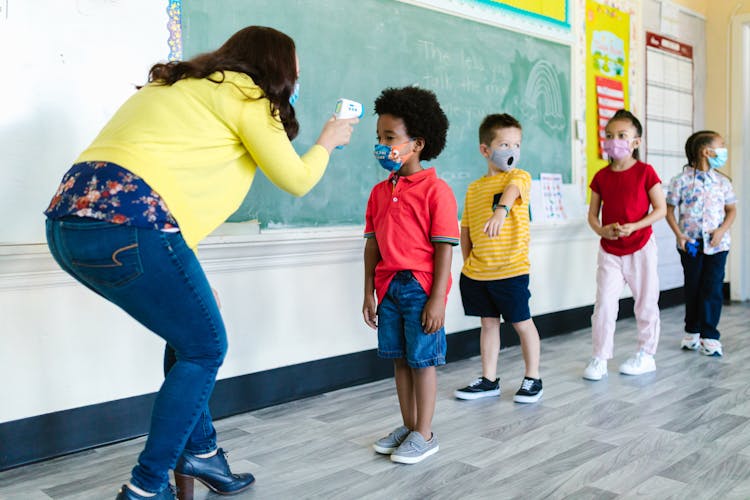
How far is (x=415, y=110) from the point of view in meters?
2.05

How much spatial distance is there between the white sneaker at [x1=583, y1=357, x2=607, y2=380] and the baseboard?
0.68 m

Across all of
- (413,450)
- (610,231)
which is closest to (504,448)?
(413,450)

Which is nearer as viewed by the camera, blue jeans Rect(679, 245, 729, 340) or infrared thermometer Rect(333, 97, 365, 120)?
infrared thermometer Rect(333, 97, 365, 120)

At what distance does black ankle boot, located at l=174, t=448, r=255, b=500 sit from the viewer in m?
1.80

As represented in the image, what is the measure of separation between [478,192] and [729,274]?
3419mm

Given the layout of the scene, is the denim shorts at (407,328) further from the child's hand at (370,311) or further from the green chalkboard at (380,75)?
the green chalkboard at (380,75)

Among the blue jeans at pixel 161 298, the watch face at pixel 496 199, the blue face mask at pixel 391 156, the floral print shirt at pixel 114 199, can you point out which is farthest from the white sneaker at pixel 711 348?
the floral print shirt at pixel 114 199

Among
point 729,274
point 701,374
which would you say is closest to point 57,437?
point 701,374

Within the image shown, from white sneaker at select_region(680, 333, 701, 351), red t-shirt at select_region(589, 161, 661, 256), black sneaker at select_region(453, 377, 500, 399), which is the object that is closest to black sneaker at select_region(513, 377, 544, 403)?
black sneaker at select_region(453, 377, 500, 399)

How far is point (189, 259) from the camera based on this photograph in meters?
1.46

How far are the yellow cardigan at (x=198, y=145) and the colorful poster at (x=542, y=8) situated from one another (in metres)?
2.46

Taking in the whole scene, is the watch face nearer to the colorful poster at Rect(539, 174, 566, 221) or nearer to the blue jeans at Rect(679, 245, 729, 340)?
the colorful poster at Rect(539, 174, 566, 221)

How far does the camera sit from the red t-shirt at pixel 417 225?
202 centimetres

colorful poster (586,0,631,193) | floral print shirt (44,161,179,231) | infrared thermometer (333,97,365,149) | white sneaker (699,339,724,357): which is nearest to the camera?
floral print shirt (44,161,179,231)
